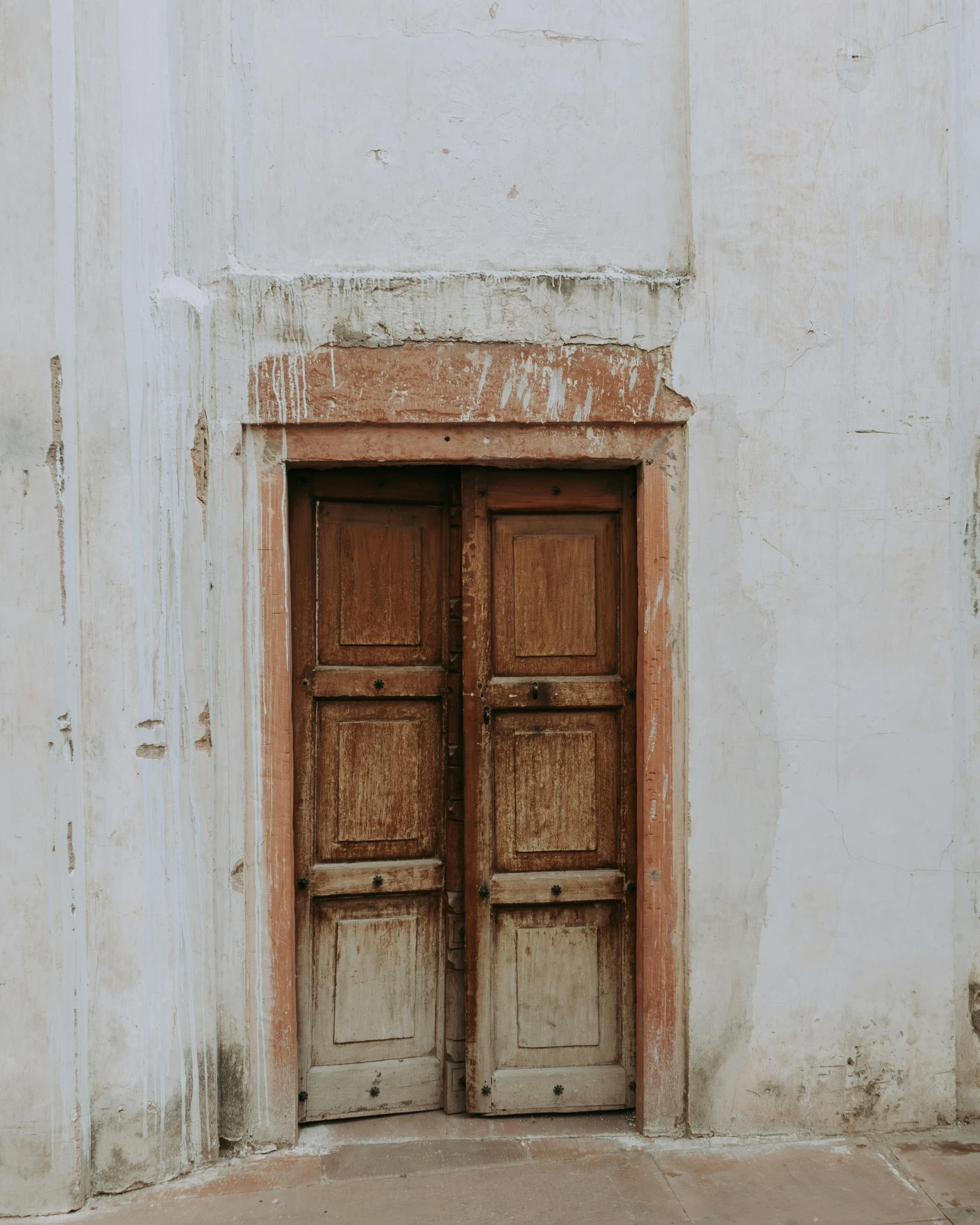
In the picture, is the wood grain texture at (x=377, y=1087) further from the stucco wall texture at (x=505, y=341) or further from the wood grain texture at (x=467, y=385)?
the wood grain texture at (x=467, y=385)

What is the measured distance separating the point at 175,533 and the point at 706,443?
67.9 inches

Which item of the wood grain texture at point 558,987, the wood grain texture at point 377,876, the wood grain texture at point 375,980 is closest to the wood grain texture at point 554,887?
the wood grain texture at point 558,987

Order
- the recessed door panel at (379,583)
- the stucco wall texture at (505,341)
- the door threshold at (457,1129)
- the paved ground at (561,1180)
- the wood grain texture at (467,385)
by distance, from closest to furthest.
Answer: the paved ground at (561,1180) < the stucco wall texture at (505,341) < the wood grain texture at (467,385) < the door threshold at (457,1129) < the recessed door panel at (379,583)

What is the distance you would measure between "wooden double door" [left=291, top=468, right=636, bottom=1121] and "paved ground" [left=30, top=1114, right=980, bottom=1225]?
0.13 m

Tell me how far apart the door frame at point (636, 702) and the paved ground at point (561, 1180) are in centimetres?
16

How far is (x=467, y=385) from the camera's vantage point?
10.4 ft

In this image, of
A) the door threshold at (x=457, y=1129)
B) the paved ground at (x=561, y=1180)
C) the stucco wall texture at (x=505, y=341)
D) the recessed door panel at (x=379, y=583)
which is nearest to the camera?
the paved ground at (x=561, y=1180)

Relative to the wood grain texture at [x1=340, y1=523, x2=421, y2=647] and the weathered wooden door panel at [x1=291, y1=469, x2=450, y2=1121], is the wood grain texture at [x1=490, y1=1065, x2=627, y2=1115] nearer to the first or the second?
the weathered wooden door panel at [x1=291, y1=469, x2=450, y2=1121]

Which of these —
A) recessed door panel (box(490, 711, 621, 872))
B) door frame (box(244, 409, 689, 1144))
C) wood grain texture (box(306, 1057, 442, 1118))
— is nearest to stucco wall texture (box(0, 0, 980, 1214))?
door frame (box(244, 409, 689, 1144))

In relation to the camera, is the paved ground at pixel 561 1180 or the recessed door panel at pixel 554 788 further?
the recessed door panel at pixel 554 788

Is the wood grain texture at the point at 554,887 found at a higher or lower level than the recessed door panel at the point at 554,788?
lower

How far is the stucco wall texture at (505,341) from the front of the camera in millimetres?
2951

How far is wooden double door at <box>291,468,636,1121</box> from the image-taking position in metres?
3.32

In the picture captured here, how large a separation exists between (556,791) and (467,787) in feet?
1.03
